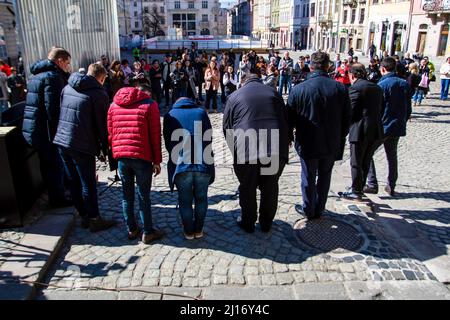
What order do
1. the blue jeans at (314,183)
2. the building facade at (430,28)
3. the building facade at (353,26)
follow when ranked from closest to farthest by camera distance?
the blue jeans at (314,183)
the building facade at (430,28)
the building facade at (353,26)

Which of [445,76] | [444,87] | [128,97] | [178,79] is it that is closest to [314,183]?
[128,97]

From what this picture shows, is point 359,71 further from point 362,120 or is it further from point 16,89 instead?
point 16,89

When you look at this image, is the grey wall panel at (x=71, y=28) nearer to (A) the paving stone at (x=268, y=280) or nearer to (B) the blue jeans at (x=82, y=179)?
(B) the blue jeans at (x=82, y=179)

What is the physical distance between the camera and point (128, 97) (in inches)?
155

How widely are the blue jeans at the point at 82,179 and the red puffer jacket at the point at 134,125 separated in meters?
0.60

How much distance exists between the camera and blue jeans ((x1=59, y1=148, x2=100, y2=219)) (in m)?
4.41

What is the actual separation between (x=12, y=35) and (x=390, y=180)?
93.2 ft

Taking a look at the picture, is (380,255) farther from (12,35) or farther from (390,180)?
(12,35)

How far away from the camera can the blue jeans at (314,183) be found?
15.3 ft

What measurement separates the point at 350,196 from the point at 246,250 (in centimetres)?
219

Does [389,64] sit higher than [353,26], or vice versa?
[353,26]

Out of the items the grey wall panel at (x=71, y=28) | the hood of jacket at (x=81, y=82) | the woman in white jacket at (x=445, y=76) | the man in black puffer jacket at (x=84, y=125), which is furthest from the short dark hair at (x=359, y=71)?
the woman in white jacket at (x=445, y=76)

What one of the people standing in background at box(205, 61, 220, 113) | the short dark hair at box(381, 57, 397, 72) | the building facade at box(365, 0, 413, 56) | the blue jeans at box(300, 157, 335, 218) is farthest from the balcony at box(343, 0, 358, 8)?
the blue jeans at box(300, 157, 335, 218)

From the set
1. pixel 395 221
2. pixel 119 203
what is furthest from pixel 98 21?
pixel 395 221
